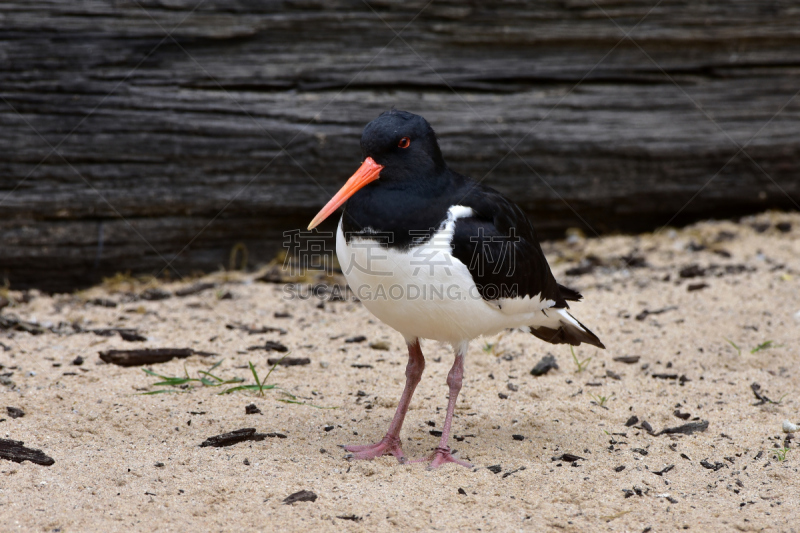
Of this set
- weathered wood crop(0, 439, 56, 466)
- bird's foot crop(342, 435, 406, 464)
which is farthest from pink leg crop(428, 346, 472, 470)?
weathered wood crop(0, 439, 56, 466)

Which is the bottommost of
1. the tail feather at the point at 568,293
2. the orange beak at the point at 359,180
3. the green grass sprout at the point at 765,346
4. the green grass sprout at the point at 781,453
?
the green grass sprout at the point at 781,453

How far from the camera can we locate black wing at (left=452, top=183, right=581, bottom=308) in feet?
12.3

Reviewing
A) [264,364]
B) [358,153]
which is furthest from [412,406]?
[358,153]

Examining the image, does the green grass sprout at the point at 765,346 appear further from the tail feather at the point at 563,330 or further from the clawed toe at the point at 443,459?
the clawed toe at the point at 443,459

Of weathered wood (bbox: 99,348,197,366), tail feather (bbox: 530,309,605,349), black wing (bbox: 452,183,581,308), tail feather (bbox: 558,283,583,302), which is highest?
black wing (bbox: 452,183,581,308)

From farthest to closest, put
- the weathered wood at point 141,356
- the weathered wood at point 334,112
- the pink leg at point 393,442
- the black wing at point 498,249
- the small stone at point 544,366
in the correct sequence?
1. the weathered wood at point 334,112
2. the small stone at point 544,366
3. the weathered wood at point 141,356
4. the pink leg at point 393,442
5. the black wing at point 498,249

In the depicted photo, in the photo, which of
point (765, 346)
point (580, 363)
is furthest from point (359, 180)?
point (765, 346)

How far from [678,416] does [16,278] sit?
17.5ft

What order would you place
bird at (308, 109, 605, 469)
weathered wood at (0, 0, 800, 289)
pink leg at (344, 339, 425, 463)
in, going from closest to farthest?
bird at (308, 109, 605, 469)
pink leg at (344, 339, 425, 463)
weathered wood at (0, 0, 800, 289)

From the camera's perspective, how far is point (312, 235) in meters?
6.96

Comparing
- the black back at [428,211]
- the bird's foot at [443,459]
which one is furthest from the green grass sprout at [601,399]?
the bird's foot at [443,459]

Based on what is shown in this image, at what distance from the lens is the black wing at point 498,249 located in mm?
3752

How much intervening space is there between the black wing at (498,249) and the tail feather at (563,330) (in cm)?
14

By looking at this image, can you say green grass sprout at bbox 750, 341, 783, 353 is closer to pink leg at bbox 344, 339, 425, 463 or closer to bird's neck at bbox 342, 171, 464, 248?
pink leg at bbox 344, 339, 425, 463
